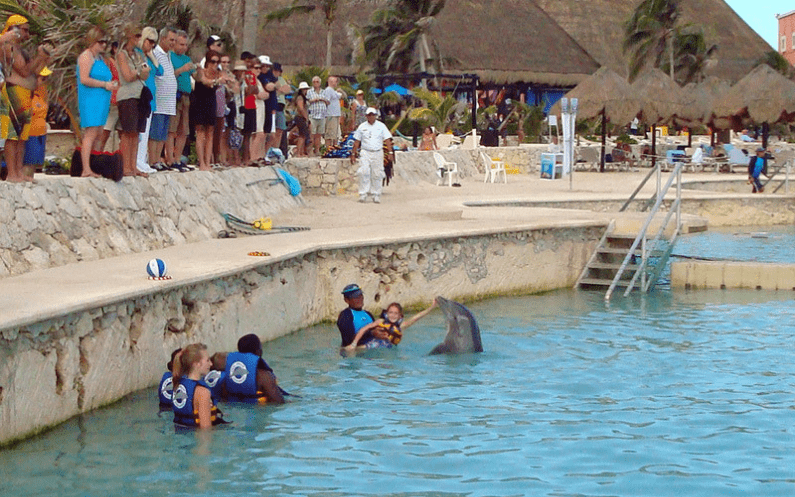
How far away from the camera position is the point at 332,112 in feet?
80.2

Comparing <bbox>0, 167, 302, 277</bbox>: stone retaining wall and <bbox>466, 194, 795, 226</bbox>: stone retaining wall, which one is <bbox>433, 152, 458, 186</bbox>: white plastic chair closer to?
<bbox>466, 194, 795, 226</bbox>: stone retaining wall

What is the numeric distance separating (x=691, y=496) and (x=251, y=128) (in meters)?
12.1

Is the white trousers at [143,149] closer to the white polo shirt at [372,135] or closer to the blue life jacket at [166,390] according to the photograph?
the blue life jacket at [166,390]

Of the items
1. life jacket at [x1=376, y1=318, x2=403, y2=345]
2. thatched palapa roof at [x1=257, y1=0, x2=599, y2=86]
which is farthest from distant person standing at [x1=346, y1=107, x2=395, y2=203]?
thatched palapa roof at [x1=257, y1=0, x2=599, y2=86]

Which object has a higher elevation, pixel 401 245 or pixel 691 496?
pixel 401 245

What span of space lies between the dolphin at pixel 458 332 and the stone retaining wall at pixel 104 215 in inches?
138

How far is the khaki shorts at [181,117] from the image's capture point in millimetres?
15906

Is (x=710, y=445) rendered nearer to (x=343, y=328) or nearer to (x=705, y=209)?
(x=343, y=328)

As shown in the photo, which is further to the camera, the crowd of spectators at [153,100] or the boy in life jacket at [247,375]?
the crowd of spectators at [153,100]

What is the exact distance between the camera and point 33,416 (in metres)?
9.09

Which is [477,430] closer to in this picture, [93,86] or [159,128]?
[93,86]

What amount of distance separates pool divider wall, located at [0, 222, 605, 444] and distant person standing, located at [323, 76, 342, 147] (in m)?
7.32

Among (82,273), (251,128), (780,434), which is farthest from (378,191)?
(780,434)

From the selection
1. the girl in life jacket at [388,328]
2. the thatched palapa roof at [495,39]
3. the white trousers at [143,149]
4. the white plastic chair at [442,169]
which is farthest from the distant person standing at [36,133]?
the thatched palapa roof at [495,39]
